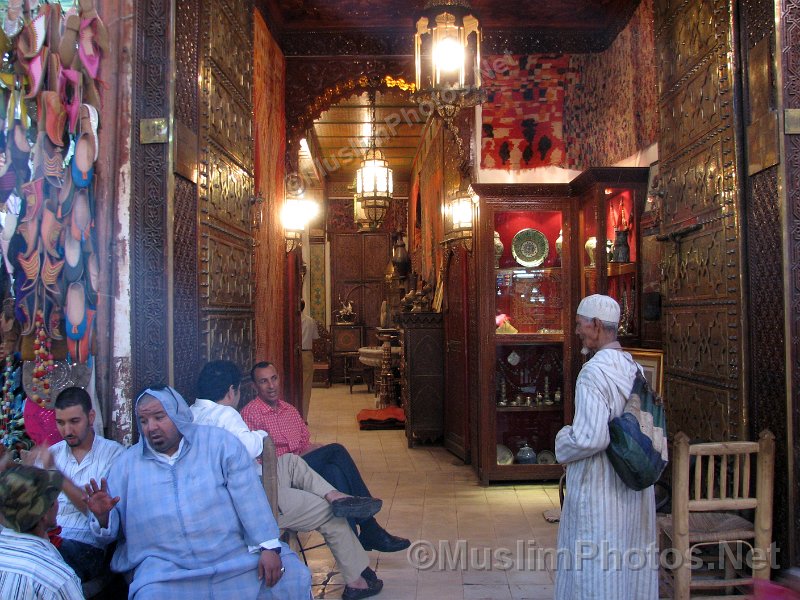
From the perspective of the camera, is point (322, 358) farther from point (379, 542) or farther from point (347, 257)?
point (379, 542)

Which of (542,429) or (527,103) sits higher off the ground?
(527,103)

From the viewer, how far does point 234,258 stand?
4340 millimetres

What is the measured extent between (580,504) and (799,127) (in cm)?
199

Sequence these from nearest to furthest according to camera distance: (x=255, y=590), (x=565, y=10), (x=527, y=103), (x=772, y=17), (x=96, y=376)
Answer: (x=255, y=590) → (x=96, y=376) → (x=772, y=17) → (x=565, y=10) → (x=527, y=103)

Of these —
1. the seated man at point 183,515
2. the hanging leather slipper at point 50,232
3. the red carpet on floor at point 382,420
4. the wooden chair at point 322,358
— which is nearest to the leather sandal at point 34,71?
the hanging leather slipper at point 50,232

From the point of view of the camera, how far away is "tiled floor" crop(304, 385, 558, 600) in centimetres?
395

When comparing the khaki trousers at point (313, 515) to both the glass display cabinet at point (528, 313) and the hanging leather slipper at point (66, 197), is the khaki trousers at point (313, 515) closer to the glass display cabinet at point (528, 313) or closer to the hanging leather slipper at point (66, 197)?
the hanging leather slipper at point (66, 197)

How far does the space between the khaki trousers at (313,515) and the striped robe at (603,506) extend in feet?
4.38

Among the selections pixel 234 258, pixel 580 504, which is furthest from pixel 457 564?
pixel 234 258

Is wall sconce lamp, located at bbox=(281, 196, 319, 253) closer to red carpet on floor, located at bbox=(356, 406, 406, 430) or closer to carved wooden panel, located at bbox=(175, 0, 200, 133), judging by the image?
red carpet on floor, located at bbox=(356, 406, 406, 430)

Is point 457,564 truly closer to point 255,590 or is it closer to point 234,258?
point 255,590

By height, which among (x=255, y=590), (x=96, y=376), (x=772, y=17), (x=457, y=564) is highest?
(x=772, y=17)

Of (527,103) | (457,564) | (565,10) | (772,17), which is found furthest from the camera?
(527,103)

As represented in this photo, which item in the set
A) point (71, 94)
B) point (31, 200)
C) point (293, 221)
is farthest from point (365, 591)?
point (293, 221)
